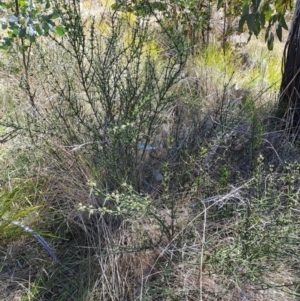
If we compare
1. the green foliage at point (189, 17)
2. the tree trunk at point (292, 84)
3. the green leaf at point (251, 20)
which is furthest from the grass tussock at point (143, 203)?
the green foliage at point (189, 17)

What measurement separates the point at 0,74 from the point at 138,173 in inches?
76.3

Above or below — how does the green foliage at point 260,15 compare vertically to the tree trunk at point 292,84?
above

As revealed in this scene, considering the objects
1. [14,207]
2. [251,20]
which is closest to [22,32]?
[14,207]

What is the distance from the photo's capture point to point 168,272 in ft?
7.05

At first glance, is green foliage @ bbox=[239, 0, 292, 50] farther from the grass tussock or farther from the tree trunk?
the grass tussock

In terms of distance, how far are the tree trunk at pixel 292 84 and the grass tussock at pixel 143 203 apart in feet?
0.39

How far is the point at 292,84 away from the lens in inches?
127

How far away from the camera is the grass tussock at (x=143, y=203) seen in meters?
2.08

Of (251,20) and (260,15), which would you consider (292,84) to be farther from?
(251,20)

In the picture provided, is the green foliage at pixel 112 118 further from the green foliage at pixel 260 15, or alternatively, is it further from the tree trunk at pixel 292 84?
the tree trunk at pixel 292 84

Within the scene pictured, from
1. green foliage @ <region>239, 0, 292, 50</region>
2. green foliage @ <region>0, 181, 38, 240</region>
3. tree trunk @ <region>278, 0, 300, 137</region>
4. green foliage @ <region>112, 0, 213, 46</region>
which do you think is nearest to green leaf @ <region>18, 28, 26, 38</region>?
green foliage @ <region>0, 181, 38, 240</region>

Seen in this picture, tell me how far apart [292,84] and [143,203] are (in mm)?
1641

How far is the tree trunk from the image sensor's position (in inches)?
123

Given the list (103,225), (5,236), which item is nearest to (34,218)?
(5,236)
